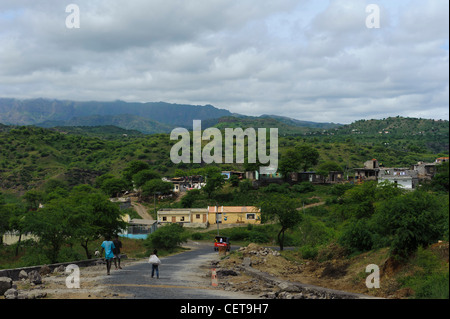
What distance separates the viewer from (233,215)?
7100cm

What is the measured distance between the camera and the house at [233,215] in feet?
230

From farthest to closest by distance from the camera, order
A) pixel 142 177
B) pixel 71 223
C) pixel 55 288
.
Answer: pixel 142 177, pixel 71 223, pixel 55 288

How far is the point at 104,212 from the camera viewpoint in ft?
114

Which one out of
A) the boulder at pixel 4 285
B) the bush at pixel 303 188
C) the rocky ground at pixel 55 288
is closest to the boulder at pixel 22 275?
the rocky ground at pixel 55 288

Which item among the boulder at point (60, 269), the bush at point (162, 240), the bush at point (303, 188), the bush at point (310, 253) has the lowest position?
the bush at point (162, 240)

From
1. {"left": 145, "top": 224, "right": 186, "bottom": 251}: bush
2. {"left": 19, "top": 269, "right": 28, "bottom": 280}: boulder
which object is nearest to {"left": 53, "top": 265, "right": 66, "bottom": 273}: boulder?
{"left": 19, "top": 269, "right": 28, "bottom": 280}: boulder

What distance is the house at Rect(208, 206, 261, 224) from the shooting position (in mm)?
70188

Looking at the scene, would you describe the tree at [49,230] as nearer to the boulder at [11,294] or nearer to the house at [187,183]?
the boulder at [11,294]

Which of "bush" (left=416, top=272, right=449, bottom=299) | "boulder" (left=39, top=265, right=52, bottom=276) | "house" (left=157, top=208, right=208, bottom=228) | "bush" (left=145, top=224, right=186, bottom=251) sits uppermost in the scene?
"bush" (left=416, top=272, right=449, bottom=299)

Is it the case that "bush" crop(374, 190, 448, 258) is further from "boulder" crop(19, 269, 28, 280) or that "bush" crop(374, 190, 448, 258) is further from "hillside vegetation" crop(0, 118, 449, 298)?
"boulder" crop(19, 269, 28, 280)

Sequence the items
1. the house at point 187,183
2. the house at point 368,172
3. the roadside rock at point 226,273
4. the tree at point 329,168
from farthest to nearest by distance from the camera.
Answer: the house at point 187,183 < the tree at point 329,168 < the house at point 368,172 < the roadside rock at point 226,273

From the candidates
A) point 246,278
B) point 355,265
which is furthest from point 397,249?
point 246,278

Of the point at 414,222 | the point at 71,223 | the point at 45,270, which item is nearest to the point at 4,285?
the point at 45,270

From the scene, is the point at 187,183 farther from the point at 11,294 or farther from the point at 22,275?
the point at 11,294
